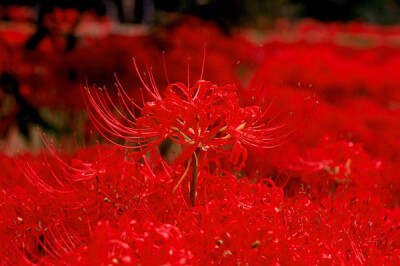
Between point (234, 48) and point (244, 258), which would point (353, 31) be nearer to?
point (234, 48)

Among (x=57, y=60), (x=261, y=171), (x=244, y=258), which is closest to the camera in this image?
(x=244, y=258)

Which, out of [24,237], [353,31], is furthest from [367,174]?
[353,31]

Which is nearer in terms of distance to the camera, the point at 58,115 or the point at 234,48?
the point at 58,115

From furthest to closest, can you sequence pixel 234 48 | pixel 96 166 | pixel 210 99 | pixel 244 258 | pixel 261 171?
pixel 234 48, pixel 261 171, pixel 96 166, pixel 210 99, pixel 244 258

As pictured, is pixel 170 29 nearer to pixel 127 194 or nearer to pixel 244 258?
pixel 127 194

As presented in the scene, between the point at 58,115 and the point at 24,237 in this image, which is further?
the point at 58,115

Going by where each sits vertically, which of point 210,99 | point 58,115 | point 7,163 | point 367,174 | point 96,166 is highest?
point 210,99

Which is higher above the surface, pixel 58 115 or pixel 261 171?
pixel 261 171

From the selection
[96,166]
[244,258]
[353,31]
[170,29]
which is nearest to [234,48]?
[170,29]

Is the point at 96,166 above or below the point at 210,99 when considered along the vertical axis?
below
